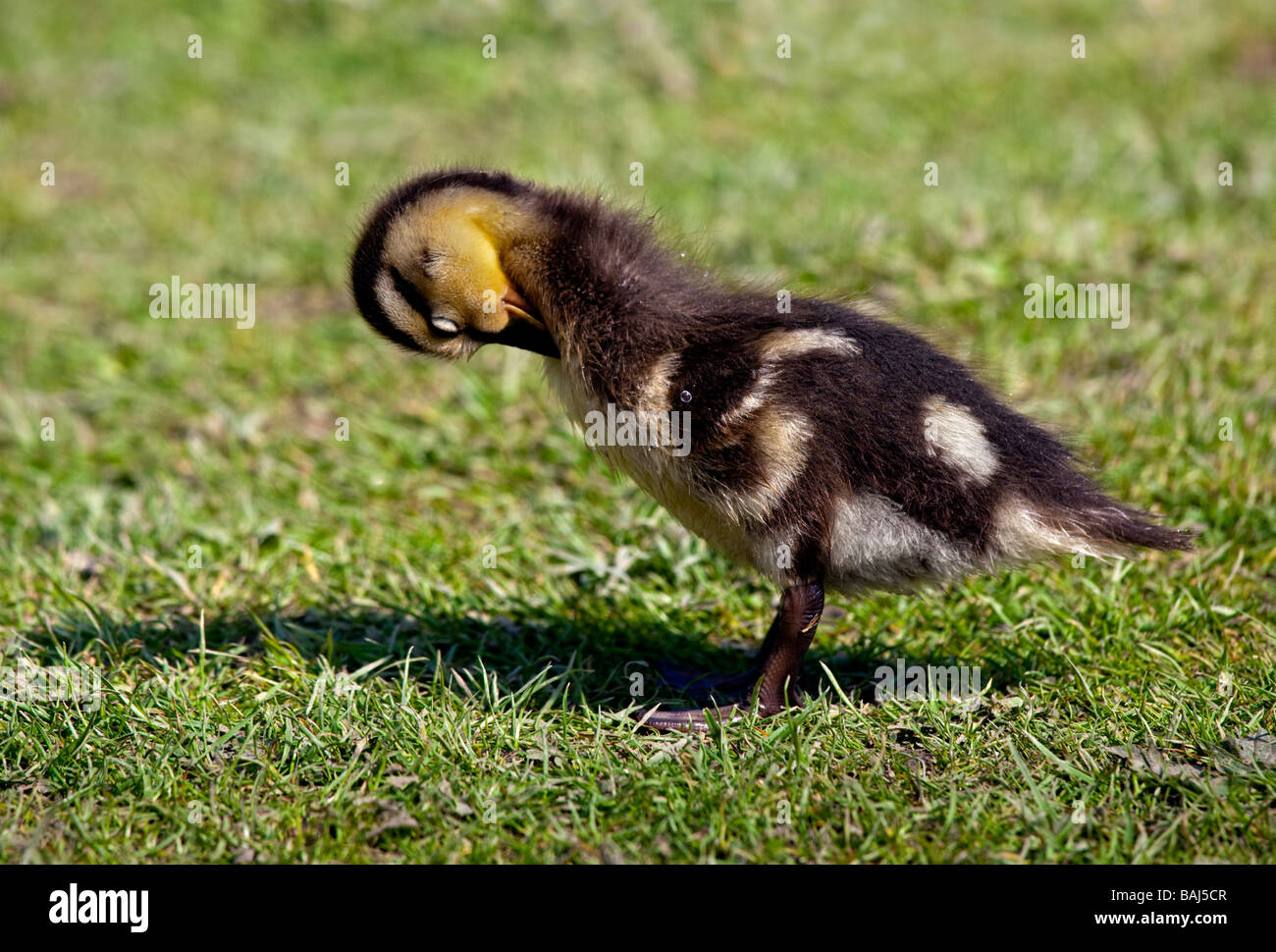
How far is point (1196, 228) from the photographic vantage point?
739cm

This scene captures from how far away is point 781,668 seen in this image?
3.91 meters

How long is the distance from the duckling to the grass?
47 cm

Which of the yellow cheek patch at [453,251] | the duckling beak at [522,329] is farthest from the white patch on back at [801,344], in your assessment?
the yellow cheek patch at [453,251]

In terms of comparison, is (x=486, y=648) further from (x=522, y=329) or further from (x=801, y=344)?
(x=801, y=344)

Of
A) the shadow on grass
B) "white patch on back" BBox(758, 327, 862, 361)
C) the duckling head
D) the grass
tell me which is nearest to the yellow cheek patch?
the duckling head

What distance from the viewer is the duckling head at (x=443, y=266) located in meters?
3.77

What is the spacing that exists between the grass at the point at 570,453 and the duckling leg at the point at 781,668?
106 mm

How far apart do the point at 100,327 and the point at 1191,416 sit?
19.0ft

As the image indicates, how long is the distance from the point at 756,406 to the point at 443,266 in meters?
0.99

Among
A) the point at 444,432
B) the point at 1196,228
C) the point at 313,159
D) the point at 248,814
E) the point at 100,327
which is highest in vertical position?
the point at 313,159

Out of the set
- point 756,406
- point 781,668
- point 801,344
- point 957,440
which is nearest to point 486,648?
point 781,668

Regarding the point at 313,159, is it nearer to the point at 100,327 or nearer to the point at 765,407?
the point at 100,327

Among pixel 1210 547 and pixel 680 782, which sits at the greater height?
pixel 1210 547

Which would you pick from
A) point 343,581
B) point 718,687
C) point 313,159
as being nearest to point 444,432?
point 343,581
